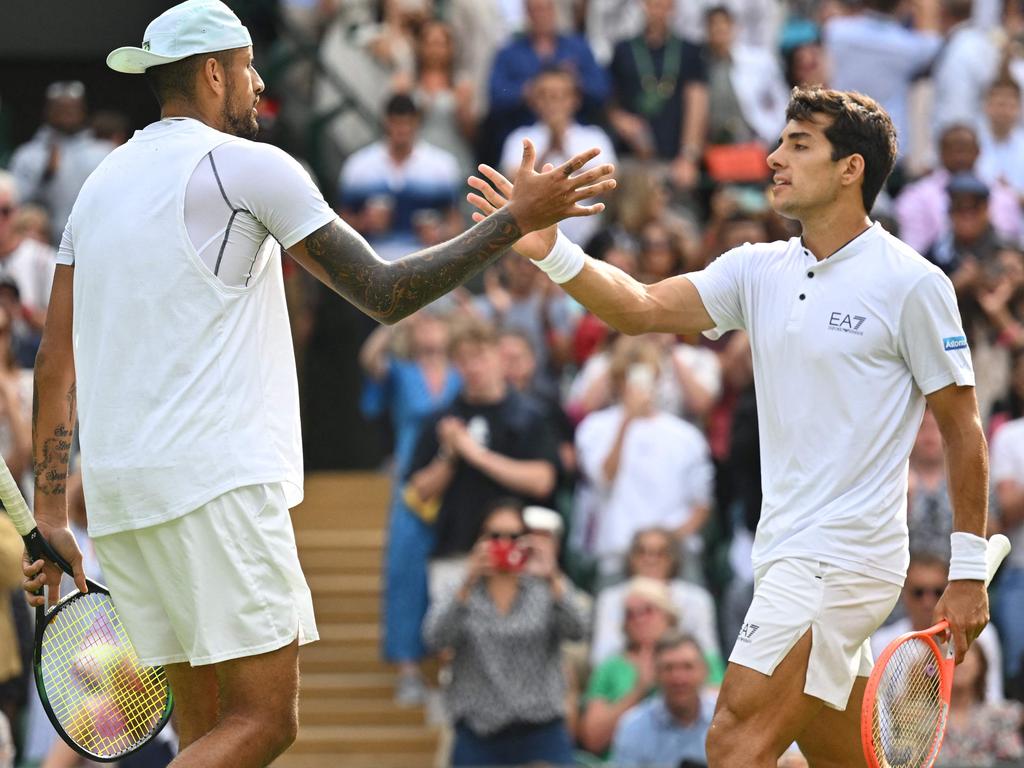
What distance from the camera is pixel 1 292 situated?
34.9ft

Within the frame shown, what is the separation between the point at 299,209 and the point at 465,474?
5409 mm

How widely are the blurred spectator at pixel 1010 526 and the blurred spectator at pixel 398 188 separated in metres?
4.04

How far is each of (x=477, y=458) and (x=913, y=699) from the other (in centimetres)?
494

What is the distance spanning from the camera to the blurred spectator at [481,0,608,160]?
1301cm

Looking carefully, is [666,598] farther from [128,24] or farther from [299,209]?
[128,24]

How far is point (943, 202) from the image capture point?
1183 cm

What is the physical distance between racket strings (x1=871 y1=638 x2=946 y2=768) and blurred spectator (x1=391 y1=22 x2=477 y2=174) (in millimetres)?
8283

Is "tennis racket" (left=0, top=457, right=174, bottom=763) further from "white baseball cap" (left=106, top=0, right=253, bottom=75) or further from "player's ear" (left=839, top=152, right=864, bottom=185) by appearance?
"player's ear" (left=839, top=152, right=864, bottom=185)

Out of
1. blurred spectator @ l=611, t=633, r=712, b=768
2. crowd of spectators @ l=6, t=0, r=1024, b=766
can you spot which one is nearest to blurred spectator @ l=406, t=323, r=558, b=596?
crowd of spectators @ l=6, t=0, r=1024, b=766

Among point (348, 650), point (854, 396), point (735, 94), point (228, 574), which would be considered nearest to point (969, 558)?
point (854, 396)

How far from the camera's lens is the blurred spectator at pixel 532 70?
42.7 feet

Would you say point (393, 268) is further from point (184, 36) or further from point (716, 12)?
point (716, 12)

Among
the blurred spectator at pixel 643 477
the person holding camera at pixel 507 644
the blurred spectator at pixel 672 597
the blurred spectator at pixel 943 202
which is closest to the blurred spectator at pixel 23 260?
the person holding camera at pixel 507 644

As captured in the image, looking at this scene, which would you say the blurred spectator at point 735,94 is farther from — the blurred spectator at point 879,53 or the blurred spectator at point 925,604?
the blurred spectator at point 925,604
